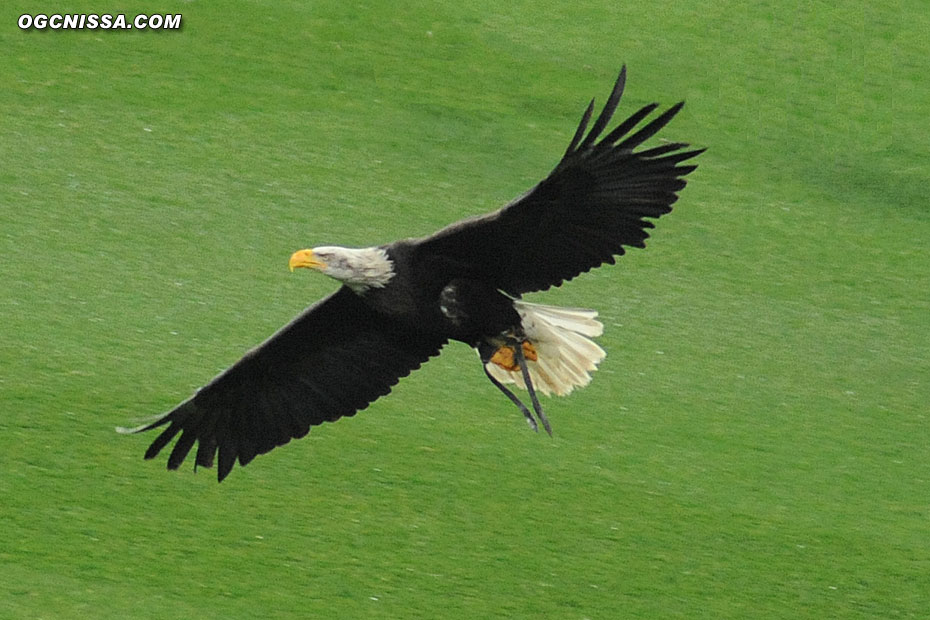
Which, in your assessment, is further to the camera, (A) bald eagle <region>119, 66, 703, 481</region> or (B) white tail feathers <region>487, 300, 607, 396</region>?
(B) white tail feathers <region>487, 300, 607, 396</region>

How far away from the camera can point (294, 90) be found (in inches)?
449

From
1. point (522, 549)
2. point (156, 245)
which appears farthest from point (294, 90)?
point (522, 549)

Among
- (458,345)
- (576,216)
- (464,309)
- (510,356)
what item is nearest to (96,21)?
(458,345)

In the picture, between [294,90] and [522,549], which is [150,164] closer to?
[294,90]

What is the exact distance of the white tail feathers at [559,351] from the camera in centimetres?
610

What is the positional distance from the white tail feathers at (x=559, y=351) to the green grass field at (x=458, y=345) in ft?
3.13

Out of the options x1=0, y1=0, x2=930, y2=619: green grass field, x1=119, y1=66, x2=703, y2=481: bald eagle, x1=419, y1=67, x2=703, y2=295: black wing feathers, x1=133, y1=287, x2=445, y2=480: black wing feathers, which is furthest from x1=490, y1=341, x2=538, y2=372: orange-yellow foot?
x1=0, y1=0, x2=930, y2=619: green grass field

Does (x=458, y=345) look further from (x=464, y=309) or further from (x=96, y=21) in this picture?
(x=96, y=21)

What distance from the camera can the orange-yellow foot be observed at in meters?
6.13

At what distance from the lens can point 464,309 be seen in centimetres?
571

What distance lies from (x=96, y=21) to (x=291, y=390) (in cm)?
638

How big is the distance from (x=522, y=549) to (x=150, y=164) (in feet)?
14.6

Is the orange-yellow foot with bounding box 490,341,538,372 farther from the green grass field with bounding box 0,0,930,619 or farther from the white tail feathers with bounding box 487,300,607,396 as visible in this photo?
the green grass field with bounding box 0,0,930,619

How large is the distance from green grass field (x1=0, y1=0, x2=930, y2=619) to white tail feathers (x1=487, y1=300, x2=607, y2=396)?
0.95 meters
